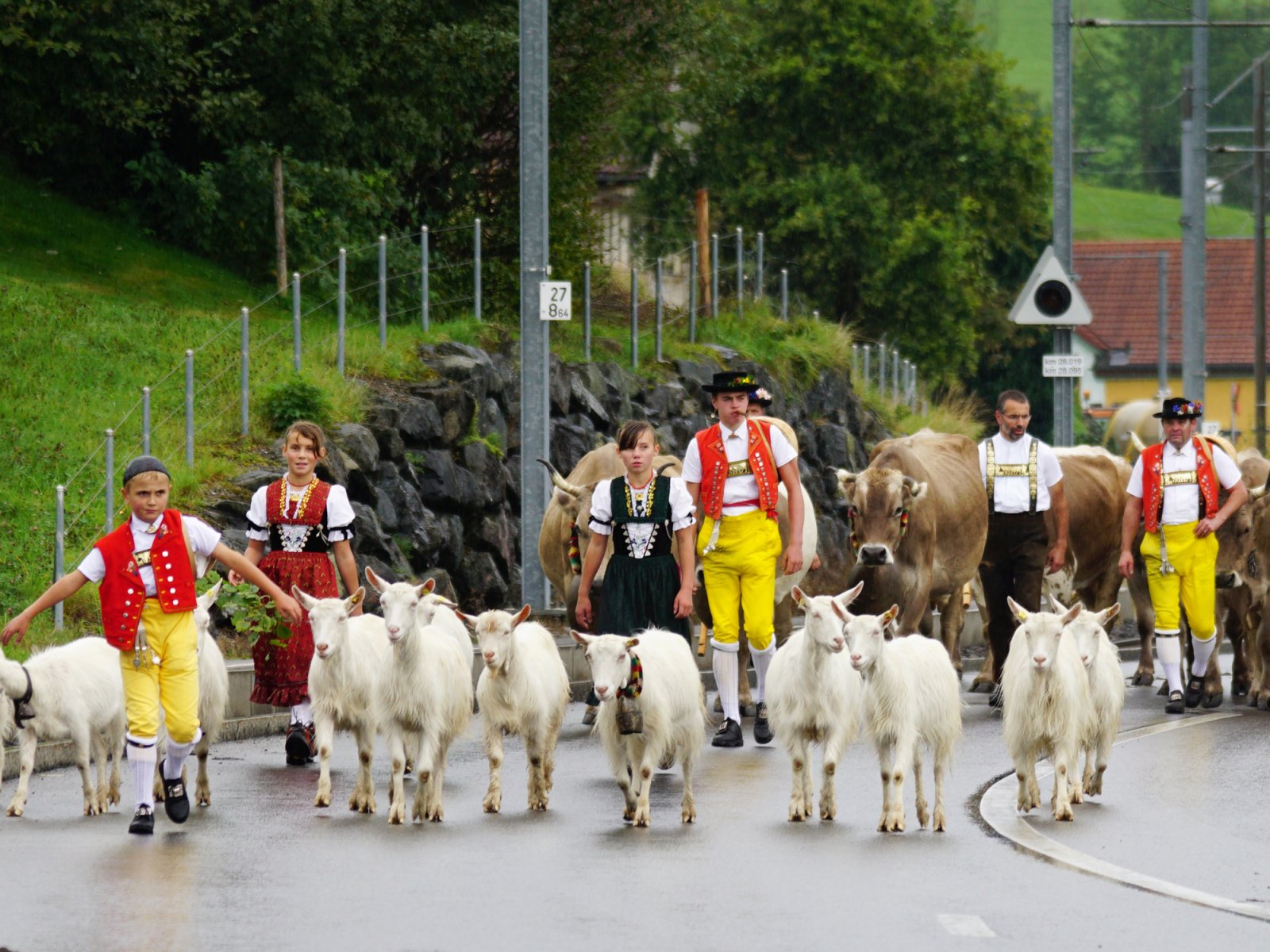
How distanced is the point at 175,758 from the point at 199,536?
112 centimetres

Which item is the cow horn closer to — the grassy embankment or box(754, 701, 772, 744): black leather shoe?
box(754, 701, 772, 744): black leather shoe

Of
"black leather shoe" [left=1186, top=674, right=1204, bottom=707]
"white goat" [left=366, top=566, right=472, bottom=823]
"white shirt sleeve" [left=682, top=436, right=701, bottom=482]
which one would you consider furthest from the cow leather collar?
"black leather shoe" [left=1186, top=674, right=1204, bottom=707]

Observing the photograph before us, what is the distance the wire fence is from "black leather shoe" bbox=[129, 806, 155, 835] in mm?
6576

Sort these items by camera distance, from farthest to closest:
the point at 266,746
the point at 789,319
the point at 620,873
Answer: the point at 789,319
the point at 266,746
the point at 620,873

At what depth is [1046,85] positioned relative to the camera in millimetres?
187625

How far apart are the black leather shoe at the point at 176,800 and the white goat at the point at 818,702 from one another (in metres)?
3.00

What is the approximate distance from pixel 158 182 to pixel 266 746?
17733 millimetres

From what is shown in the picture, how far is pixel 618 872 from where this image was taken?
409 inches

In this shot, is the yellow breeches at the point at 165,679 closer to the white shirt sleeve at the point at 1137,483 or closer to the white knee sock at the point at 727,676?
the white knee sock at the point at 727,676

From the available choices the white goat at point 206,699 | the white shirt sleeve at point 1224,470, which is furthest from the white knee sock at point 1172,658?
the white goat at point 206,699

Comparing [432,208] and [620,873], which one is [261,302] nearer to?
[432,208]

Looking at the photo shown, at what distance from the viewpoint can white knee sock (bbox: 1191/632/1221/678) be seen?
18.2 m

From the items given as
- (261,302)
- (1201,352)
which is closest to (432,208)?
(261,302)

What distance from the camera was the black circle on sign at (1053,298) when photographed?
23.7m
